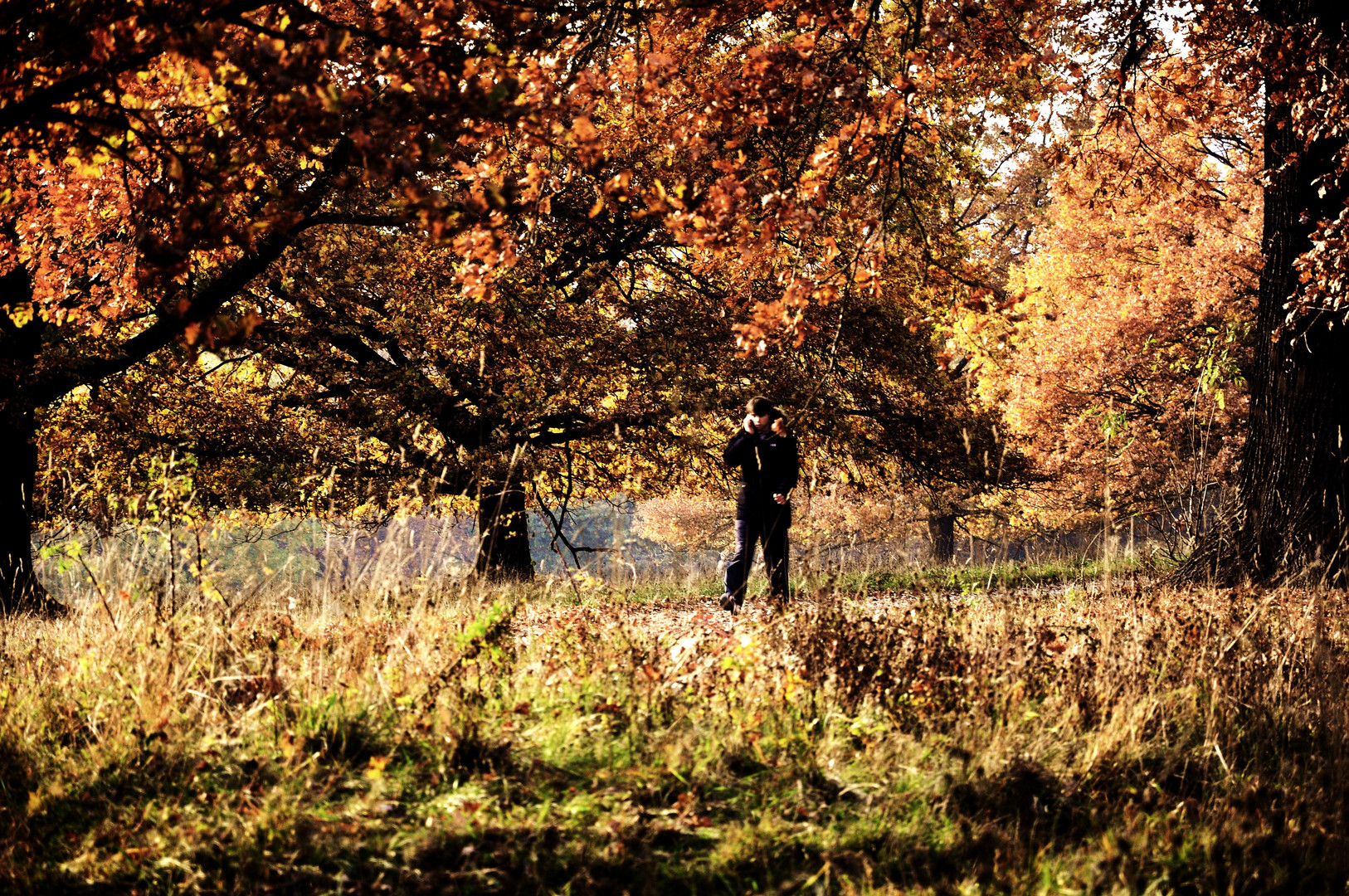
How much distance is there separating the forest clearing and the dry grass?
2cm

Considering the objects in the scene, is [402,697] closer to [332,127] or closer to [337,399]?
[332,127]

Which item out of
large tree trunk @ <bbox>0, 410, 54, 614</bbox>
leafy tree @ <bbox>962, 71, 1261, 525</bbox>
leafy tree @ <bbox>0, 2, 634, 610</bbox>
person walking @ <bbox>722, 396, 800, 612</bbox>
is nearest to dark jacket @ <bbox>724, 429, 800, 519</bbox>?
person walking @ <bbox>722, 396, 800, 612</bbox>

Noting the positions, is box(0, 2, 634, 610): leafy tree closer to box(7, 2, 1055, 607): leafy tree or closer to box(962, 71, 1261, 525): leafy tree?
box(7, 2, 1055, 607): leafy tree

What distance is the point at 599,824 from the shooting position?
349 cm

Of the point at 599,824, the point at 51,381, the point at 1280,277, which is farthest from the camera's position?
the point at 51,381

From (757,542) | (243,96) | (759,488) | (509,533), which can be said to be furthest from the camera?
(509,533)

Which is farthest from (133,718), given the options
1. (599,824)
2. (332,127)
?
(332,127)

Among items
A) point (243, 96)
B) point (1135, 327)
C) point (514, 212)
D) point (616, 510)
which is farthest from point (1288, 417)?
point (1135, 327)

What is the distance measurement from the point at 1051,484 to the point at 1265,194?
14.4 meters

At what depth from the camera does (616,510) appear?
→ 7855mm

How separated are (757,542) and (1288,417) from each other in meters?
4.78

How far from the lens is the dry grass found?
332 centimetres

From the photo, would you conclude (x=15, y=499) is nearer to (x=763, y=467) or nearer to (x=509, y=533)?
(x=509, y=533)

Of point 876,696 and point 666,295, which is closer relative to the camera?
point 876,696
